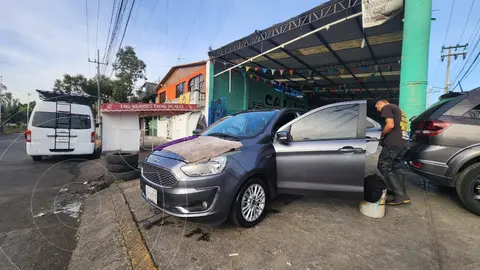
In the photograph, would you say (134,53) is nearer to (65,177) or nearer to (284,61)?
(284,61)

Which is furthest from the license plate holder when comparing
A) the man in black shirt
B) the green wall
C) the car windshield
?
the green wall

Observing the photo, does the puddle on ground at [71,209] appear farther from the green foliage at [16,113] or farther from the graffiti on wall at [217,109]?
the graffiti on wall at [217,109]

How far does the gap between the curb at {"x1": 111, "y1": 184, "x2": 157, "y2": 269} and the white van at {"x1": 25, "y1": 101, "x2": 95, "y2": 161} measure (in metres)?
5.24

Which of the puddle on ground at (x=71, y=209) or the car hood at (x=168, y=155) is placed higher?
the car hood at (x=168, y=155)

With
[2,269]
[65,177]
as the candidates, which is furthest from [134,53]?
[2,269]

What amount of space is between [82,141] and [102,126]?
5.37 ft

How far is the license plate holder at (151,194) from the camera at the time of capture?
2.69m

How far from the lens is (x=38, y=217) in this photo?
11.4 feet

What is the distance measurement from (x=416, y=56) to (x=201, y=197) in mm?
6225

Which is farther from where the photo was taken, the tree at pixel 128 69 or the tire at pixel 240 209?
the tree at pixel 128 69

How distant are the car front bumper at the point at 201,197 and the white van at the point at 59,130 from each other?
6.80 meters

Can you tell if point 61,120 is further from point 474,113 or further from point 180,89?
point 180,89

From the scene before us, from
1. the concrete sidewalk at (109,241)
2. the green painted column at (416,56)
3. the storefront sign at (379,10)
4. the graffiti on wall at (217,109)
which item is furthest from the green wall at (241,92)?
the concrete sidewalk at (109,241)

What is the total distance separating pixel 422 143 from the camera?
138 inches
